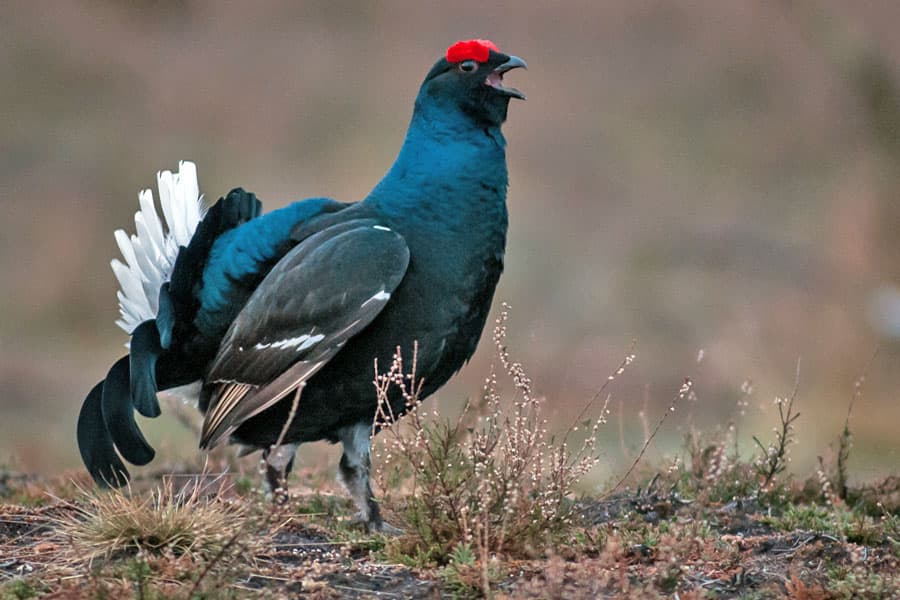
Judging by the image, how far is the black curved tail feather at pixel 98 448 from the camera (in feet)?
17.7

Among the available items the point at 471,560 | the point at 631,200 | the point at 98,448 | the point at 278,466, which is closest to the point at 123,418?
the point at 98,448

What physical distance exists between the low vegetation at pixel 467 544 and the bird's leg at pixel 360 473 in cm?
8

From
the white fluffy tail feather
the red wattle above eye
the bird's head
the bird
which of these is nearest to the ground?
the bird

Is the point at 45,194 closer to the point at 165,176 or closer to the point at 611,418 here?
the point at 611,418

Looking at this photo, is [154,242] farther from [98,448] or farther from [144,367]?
[98,448]

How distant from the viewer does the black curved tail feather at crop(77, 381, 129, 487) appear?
5.41m

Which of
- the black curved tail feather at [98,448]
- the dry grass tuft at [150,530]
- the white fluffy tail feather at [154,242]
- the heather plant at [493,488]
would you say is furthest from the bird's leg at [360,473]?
the white fluffy tail feather at [154,242]

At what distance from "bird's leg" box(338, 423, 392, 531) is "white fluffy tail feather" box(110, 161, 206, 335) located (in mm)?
985

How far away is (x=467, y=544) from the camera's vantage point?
4.61 m

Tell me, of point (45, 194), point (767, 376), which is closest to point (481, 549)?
point (767, 376)

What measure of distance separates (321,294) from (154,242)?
2.93 feet

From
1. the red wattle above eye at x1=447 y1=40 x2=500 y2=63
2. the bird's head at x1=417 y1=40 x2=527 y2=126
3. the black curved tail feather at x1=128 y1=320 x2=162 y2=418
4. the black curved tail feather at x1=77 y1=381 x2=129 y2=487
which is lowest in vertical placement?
the black curved tail feather at x1=77 y1=381 x2=129 y2=487

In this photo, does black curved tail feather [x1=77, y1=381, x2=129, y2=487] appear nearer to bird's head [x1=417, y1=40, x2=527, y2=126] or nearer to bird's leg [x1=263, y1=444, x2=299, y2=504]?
bird's leg [x1=263, y1=444, x2=299, y2=504]

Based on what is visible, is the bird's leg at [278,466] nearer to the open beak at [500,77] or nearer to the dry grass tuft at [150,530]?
the dry grass tuft at [150,530]
